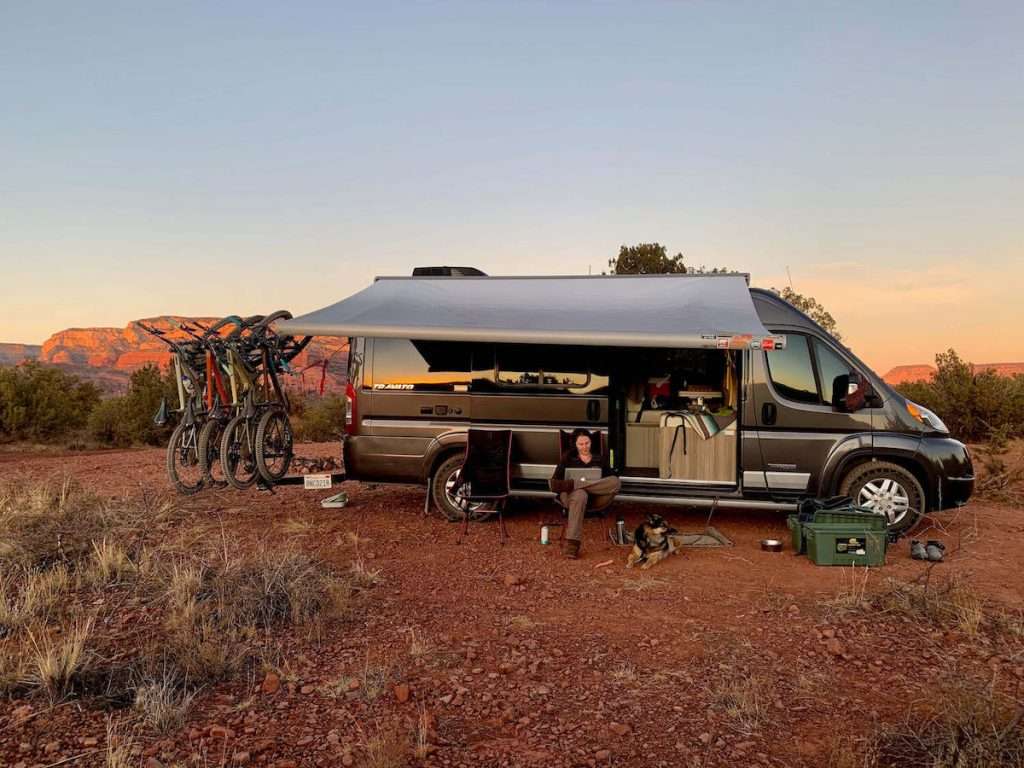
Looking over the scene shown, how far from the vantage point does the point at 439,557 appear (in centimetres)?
656

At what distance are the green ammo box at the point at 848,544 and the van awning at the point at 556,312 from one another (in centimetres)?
164

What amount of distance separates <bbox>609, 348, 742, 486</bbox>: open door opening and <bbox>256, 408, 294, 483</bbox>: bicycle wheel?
382 centimetres

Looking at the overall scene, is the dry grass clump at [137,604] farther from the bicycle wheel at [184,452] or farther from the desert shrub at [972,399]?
the desert shrub at [972,399]

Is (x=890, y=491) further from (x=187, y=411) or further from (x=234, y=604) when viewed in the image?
(x=187, y=411)

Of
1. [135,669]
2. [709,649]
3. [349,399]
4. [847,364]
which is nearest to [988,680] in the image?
[709,649]

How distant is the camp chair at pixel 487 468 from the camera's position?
292 inches

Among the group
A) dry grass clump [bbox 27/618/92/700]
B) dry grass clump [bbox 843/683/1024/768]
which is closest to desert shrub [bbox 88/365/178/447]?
dry grass clump [bbox 27/618/92/700]

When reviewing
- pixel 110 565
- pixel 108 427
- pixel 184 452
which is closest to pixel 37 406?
pixel 108 427

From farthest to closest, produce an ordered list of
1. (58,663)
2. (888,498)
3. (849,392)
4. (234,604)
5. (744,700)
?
(849,392), (888,498), (234,604), (58,663), (744,700)

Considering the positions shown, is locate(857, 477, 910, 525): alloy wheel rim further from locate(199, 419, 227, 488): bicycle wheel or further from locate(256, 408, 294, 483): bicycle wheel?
locate(199, 419, 227, 488): bicycle wheel

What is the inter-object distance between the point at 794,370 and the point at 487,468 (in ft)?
10.2

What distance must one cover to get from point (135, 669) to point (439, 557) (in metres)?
2.94

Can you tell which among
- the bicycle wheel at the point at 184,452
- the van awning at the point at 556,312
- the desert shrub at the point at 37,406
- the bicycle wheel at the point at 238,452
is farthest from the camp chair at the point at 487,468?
the desert shrub at the point at 37,406

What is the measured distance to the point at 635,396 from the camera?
8.52m
